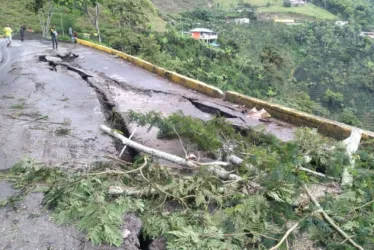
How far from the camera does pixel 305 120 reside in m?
6.14

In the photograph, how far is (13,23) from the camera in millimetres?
32781

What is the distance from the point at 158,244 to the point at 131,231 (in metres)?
0.27

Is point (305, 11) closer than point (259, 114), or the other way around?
point (259, 114)

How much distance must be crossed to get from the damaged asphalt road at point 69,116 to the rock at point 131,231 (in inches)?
0.6

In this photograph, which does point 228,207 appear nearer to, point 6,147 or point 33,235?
point 33,235

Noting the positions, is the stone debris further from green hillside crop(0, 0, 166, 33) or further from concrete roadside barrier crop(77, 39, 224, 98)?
green hillside crop(0, 0, 166, 33)

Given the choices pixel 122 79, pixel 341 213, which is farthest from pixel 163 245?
pixel 122 79

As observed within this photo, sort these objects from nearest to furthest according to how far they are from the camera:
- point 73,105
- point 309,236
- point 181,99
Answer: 1. point 309,236
2. point 73,105
3. point 181,99

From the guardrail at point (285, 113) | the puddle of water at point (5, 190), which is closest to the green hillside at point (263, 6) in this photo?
the guardrail at point (285, 113)

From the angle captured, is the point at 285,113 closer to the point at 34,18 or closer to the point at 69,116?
the point at 69,116

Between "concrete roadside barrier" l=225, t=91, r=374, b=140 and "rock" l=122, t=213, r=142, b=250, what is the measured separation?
12.2 ft

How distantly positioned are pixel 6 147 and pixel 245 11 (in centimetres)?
7602

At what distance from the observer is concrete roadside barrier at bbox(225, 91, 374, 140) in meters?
5.61

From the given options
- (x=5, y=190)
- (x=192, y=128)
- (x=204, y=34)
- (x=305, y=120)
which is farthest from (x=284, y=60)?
(x=5, y=190)
